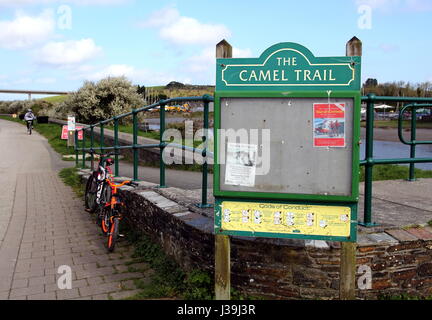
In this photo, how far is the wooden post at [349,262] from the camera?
2.78 m

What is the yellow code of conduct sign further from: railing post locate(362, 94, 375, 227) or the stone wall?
railing post locate(362, 94, 375, 227)

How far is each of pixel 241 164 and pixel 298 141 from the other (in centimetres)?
41

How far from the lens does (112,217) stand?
16.7 ft

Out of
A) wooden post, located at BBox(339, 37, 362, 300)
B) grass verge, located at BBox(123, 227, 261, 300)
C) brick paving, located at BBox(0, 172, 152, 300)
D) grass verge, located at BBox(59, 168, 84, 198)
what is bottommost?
brick paving, located at BBox(0, 172, 152, 300)

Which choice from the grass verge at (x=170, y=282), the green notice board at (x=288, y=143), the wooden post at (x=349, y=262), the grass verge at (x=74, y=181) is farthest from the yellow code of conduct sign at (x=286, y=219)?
the grass verge at (x=74, y=181)

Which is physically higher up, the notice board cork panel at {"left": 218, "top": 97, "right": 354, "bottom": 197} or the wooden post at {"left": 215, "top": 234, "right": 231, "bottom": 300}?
the notice board cork panel at {"left": 218, "top": 97, "right": 354, "bottom": 197}

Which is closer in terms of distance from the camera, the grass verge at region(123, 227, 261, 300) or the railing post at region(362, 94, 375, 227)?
the grass verge at region(123, 227, 261, 300)

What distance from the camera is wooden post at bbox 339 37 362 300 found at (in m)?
2.78

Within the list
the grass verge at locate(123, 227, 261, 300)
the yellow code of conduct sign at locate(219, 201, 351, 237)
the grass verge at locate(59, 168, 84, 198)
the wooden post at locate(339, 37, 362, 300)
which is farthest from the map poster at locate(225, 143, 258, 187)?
the grass verge at locate(59, 168, 84, 198)

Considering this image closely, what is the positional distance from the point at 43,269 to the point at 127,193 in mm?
1773

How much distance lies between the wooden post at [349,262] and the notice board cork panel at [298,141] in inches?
13.2

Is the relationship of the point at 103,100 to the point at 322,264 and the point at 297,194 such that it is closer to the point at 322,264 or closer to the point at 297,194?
the point at 322,264

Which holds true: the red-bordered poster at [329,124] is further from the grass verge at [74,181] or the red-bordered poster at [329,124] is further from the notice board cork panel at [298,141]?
the grass verge at [74,181]
